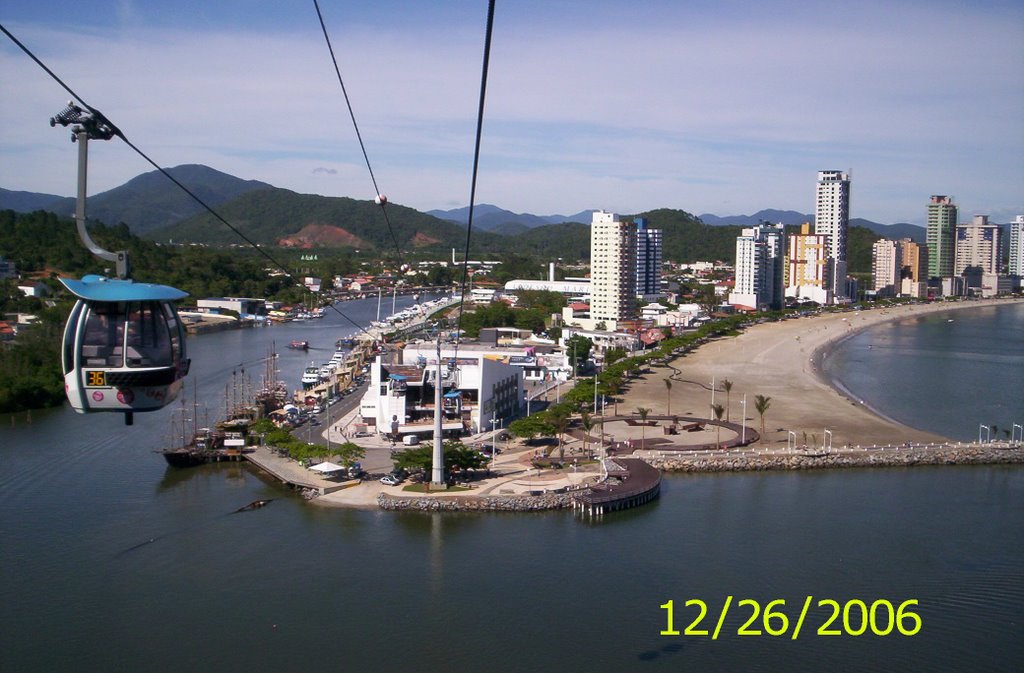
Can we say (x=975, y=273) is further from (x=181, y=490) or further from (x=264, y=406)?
(x=181, y=490)

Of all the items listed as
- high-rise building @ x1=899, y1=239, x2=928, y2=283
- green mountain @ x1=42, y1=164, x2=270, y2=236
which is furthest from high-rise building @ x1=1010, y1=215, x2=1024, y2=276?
green mountain @ x1=42, y1=164, x2=270, y2=236

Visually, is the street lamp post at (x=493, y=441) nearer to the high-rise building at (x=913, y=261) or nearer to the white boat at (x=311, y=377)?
the white boat at (x=311, y=377)

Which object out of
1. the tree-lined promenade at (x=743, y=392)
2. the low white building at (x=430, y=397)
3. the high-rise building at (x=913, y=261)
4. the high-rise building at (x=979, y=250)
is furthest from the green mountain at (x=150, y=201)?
the low white building at (x=430, y=397)

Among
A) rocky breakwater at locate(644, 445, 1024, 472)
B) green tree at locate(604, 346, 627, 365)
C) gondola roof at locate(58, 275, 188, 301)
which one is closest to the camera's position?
gondola roof at locate(58, 275, 188, 301)

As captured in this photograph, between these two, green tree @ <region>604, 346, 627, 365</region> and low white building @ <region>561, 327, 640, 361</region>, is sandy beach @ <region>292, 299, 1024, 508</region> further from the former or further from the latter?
low white building @ <region>561, 327, 640, 361</region>

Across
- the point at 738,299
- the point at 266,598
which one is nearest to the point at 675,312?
the point at 738,299

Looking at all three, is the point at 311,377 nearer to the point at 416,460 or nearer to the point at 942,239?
the point at 416,460
